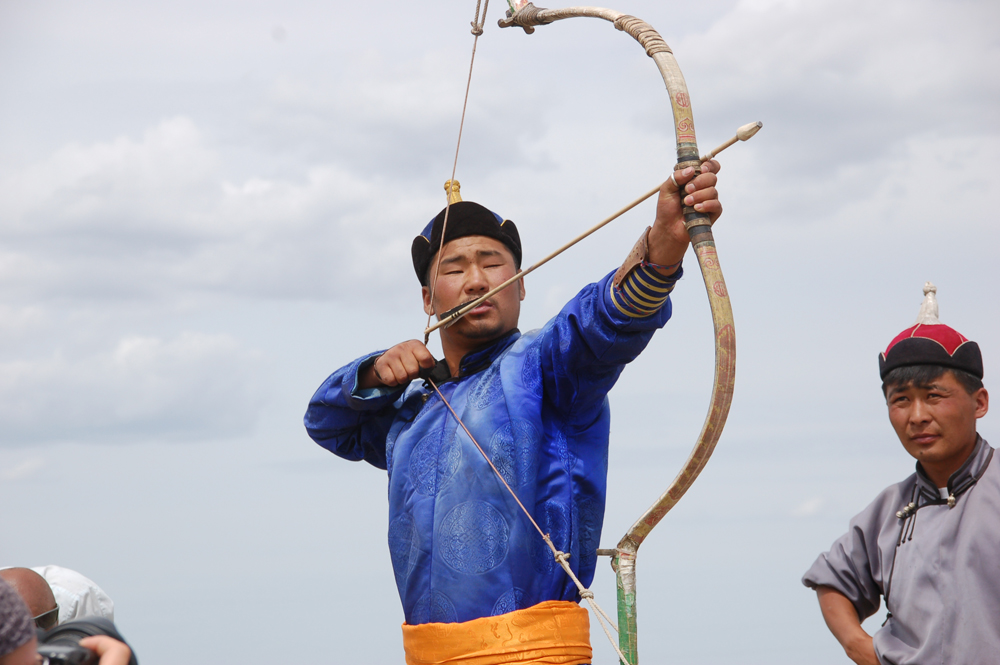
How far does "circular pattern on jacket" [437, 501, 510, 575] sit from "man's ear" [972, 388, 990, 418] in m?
1.12

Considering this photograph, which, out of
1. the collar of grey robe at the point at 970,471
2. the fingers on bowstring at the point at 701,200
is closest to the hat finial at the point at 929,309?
the collar of grey robe at the point at 970,471

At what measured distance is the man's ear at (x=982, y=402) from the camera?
2479 mm

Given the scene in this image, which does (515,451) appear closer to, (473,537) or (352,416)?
(473,537)

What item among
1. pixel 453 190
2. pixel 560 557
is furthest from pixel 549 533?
pixel 453 190

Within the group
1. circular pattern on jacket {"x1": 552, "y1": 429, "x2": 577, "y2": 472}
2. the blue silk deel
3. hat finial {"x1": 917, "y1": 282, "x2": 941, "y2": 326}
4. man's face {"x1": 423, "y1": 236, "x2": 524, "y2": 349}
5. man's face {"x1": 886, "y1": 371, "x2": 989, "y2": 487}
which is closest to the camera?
man's face {"x1": 886, "y1": 371, "x2": 989, "y2": 487}

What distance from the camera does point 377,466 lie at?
335cm

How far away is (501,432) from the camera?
9.11ft

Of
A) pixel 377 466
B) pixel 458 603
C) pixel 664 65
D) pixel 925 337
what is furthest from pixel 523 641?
pixel 664 65

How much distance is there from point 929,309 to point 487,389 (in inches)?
43.5

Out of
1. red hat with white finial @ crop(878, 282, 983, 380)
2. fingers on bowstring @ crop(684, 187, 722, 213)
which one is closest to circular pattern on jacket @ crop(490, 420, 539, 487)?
fingers on bowstring @ crop(684, 187, 722, 213)

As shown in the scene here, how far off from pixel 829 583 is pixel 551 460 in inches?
28.5

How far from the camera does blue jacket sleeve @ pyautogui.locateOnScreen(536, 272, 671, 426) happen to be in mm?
2590

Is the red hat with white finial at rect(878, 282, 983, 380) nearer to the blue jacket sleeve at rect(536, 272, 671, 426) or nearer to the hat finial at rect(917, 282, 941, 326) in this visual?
the hat finial at rect(917, 282, 941, 326)

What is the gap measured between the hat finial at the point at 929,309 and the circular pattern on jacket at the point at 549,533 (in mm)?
962
